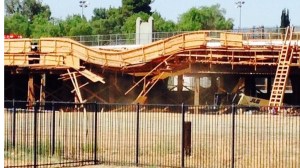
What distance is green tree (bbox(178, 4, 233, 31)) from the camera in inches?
4476

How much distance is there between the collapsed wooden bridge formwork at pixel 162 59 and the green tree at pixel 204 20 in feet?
210

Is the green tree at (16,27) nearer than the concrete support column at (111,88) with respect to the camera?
No

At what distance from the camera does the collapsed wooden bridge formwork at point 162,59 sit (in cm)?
4066

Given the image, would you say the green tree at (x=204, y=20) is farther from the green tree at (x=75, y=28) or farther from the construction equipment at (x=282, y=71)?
the construction equipment at (x=282, y=71)

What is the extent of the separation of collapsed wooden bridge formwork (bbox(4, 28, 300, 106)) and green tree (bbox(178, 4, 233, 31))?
6388cm

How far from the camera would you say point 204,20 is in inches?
4783

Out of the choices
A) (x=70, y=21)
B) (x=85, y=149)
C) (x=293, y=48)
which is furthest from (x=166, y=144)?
(x=70, y=21)

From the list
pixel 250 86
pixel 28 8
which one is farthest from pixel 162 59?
pixel 28 8

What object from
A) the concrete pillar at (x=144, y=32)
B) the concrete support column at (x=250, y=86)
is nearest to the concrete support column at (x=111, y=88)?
the concrete support column at (x=250, y=86)

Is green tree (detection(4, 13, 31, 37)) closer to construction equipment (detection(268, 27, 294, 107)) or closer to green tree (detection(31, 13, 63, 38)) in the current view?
green tree (detection(31, 13, 63, 38))

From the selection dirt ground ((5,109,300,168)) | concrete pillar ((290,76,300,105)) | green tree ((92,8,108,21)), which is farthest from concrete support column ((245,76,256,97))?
green tree ((92,8,108,21))

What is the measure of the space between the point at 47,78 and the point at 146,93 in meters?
9.96

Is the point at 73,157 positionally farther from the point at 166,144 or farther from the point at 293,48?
the point at 293,48
